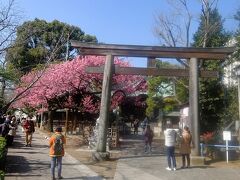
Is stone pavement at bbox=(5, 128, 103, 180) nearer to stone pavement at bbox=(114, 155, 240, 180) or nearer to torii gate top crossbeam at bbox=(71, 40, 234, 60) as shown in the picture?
stone pavement at bbox=(114, 155, 240, 180)

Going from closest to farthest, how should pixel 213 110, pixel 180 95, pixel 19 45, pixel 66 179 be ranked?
pixel 66 179 < pixel 19 45 < pixel 213 110 < pixel 180 95

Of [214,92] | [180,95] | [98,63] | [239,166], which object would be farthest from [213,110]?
[239,166]

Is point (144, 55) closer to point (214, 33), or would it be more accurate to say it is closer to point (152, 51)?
point (152, 51)

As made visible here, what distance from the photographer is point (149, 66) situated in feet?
56.5

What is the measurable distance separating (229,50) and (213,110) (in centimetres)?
1060

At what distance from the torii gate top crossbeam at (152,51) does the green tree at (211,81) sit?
369 inches

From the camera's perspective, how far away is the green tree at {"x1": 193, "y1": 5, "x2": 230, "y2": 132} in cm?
2636

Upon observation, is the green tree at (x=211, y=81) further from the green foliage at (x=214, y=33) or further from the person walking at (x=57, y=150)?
the person walking at (x=57, y=150)

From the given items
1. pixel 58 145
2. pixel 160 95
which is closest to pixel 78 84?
pixel 160 95

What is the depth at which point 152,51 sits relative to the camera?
55.6 ft

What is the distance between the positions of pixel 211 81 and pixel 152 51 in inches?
423

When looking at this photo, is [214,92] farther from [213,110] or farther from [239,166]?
[239,166]

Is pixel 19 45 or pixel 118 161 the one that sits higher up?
pixel 19 45

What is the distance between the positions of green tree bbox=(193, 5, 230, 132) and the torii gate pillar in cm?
920
